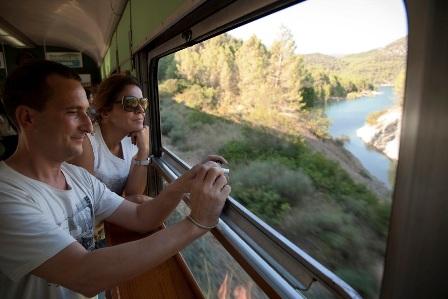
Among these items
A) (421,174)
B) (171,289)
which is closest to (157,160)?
(171,289)

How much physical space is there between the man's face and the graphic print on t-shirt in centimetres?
21

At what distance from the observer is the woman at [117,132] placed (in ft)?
6.19

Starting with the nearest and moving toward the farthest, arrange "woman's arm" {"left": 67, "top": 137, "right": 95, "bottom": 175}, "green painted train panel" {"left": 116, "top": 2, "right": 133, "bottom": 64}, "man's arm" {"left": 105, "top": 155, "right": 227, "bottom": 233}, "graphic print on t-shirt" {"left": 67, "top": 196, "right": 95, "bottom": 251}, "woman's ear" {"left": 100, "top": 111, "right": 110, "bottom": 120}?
1. "graphic print on t-shirt" {"left": 67, "top": 196, "right": 95, "bottom": 251}
2. "man's arm" {"left": 105, "top": 155, "right": 227, "bottom": 233}
3. "woman's arm" {"left": 67, "top": 137, "right": 95, "bottom": 175}
4. "woman's ear" {"left": 100, "top": 111, "right": 110, "bottom": 120}
5. "green painted train panel" {"left": 116, "top": 2, "right": 133, "bottom": 64}

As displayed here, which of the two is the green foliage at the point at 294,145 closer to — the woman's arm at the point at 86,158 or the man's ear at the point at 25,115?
the woman's arm at the point at 86,158

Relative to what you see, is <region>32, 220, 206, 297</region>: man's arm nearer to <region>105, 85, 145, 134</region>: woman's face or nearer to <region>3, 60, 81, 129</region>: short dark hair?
<region>3, 60, 81, 129</region>: short dark hair

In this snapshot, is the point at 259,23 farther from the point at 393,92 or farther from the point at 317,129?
the point at 393,92

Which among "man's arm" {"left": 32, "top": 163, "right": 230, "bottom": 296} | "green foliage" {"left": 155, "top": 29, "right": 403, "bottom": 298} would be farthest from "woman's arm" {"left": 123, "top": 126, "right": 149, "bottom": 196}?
"man's arm" {"left": 32, "top": 163, "right": 230, "bottom": 296}

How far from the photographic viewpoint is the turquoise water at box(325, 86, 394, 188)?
0.74 m

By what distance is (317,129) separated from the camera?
1017mm

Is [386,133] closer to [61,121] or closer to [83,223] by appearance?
[61,121]


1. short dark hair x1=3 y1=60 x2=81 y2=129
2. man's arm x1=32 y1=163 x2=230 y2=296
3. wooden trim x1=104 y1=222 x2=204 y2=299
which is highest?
short dark hair x1=3 y1=60 x2=81 y2=129

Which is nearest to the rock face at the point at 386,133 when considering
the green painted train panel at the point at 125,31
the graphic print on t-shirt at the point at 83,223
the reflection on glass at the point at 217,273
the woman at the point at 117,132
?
the reflection on glass at the point at 217,273

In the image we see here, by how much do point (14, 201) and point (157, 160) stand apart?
201cm

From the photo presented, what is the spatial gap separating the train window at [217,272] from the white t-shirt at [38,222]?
405mm
